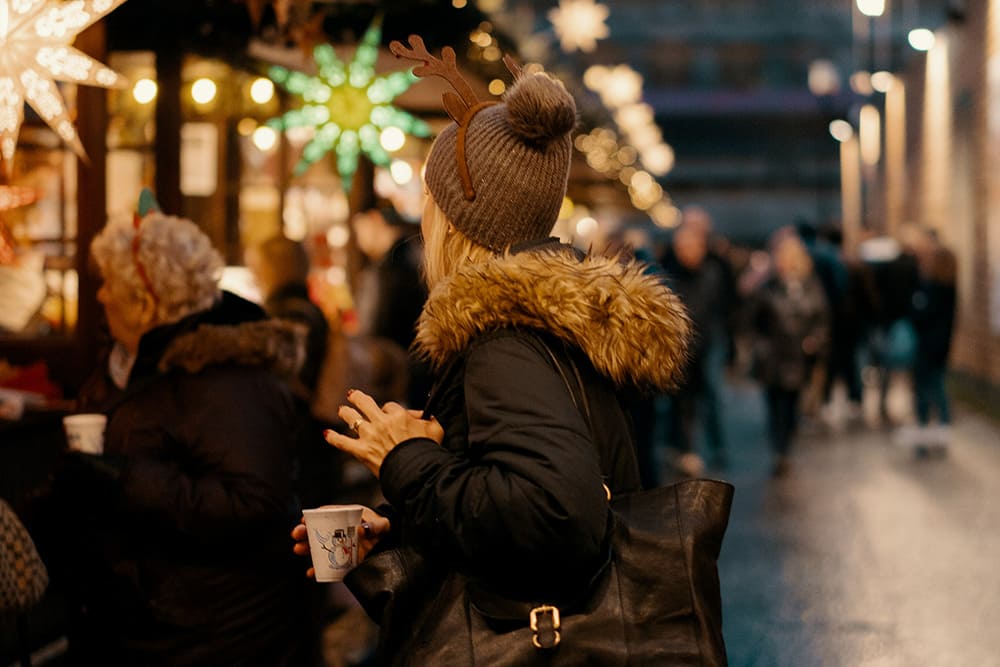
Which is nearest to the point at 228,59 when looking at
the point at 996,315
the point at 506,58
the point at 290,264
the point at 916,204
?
the point at 290,264

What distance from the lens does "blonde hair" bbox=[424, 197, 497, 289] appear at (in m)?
2.91

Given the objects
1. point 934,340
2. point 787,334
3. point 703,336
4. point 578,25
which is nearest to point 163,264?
point 703,336

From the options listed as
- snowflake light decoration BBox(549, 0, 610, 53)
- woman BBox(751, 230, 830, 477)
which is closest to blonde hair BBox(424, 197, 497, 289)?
woman BBox(751, 230, 830, 477)

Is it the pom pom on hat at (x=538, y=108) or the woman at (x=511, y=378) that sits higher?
the pom pom on hat at (x=538, y=108)

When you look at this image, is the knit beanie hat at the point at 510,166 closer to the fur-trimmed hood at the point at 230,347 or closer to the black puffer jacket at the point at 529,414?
the black puffer jacket at the point at 529,414

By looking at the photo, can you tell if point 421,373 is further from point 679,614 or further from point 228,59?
point 679,614

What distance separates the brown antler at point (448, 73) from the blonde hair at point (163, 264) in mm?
1545

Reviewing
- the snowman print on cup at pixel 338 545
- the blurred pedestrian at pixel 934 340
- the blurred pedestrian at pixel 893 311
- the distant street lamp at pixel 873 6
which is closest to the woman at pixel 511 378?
the snowman print on cup at pixel 338 545

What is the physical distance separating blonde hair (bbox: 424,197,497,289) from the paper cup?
0.53 meters

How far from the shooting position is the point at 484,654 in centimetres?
253

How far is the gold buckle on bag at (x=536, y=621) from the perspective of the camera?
2520 mm

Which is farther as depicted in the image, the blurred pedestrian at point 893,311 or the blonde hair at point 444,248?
the blurred pedestrian at point 893,311

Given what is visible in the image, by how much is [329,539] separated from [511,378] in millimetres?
577

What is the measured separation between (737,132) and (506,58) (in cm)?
7200
